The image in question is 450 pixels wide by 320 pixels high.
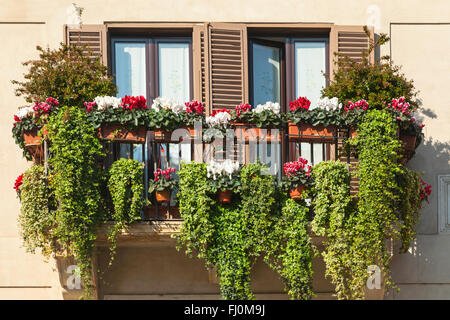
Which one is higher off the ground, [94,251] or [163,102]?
[163,102]

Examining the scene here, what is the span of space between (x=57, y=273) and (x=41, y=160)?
5.27 feet

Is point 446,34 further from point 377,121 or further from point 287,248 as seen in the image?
point 287,248

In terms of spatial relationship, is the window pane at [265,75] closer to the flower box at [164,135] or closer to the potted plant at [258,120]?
the potted plant at [258,120]

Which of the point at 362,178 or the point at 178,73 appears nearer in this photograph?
the point at 362,178

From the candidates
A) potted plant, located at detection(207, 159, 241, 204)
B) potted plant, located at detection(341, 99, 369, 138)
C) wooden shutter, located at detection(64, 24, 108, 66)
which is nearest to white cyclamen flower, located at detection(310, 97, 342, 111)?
potted plant, located at detection(341, 99, 369, 138)

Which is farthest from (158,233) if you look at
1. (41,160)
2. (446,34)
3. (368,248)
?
(446,34)

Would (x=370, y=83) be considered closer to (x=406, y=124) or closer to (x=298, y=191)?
(x=406, y=124)

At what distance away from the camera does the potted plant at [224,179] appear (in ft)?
38.4

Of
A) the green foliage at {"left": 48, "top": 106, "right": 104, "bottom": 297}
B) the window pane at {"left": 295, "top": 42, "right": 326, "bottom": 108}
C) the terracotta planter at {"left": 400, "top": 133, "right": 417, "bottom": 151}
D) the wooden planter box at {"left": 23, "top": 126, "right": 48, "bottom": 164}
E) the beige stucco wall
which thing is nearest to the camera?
Answer: the green foliage at {"left": 48, "top": 106, "right": 104, "bottom": 297}

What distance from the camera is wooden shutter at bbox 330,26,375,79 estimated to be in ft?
44.1

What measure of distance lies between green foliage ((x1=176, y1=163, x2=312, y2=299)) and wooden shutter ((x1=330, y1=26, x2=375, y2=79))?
254 cm

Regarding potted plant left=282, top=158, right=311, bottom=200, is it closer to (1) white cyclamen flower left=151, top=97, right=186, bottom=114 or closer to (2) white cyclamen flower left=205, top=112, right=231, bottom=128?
(2) white cyclamen flower left=205, top=112, right=231, bottom=128

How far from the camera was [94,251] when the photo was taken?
40.2 feet

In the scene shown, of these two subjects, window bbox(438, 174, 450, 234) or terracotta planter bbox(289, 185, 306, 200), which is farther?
window bbox(438, 174, 450, 234)
